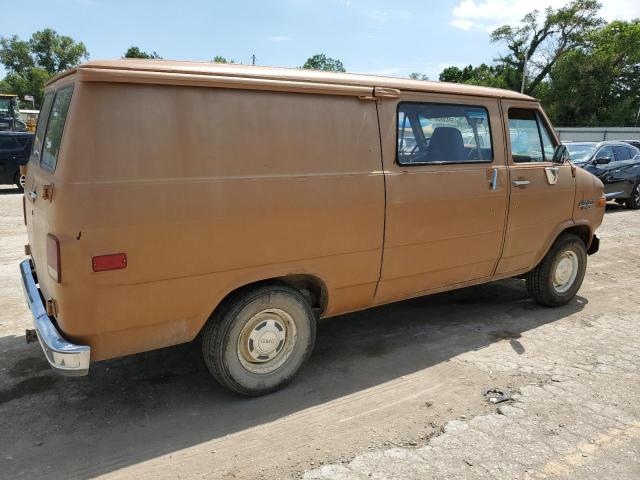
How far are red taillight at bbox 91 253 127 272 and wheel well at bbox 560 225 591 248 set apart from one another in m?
4.53

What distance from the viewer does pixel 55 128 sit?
3.14 m

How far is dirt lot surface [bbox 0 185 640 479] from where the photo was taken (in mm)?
2793

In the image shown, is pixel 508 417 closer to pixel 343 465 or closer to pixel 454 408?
pixel 454 408

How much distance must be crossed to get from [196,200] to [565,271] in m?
4.27

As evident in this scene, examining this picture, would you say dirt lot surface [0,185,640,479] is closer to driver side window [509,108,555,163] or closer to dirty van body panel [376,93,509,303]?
dirty van body panel [376,93,509,303]

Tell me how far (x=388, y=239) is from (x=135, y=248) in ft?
6.00

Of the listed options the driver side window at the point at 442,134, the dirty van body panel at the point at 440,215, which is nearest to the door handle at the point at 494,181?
the dirty van body panel at the point at 440,215

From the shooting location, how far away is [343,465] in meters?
2.77

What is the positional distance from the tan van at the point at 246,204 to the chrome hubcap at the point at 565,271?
46.3 inches

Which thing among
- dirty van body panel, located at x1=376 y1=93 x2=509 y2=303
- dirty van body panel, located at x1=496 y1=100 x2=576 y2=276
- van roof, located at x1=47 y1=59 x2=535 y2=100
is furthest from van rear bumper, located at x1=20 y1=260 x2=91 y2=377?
dirty van body panel, located at x1=496 y1=100 x2=576 y2=276

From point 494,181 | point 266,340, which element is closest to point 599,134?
point 494,181

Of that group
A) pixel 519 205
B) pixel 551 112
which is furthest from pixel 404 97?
pixel 551 112

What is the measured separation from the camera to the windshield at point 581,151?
12.3 meters

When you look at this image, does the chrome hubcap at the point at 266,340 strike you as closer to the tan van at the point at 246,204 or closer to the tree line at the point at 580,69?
the tan van at the point at 246,204
